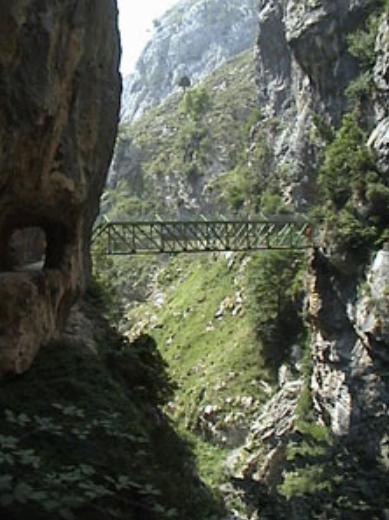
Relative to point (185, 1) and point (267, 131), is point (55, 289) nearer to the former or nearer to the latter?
point (267, 131)

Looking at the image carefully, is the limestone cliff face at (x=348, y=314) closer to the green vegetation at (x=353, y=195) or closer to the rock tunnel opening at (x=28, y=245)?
the green vegetation at (x=353, y=195)

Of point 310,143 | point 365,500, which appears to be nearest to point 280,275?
point 310,143

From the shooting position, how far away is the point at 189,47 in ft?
376

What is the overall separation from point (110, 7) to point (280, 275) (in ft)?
78.5

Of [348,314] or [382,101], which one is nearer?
[348,314]

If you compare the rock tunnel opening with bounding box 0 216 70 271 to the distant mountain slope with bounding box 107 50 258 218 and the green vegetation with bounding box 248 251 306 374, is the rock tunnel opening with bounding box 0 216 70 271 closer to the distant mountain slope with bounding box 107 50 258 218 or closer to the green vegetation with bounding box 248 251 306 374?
the green vegetation with bounding box 248 251 306 374

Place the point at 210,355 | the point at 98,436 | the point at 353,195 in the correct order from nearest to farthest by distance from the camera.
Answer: the point at 98,436 < the point at 353,195 < the point at 210,355

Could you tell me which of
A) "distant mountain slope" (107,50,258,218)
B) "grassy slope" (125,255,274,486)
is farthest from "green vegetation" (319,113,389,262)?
"distant mountain slope" (107,50,258,218)

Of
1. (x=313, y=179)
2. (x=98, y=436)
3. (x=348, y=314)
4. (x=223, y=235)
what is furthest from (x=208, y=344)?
(x=98, y=436)

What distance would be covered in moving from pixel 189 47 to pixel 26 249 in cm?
10663

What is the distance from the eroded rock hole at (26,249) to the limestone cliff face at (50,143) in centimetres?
11

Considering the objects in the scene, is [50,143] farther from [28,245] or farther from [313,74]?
[313,74]

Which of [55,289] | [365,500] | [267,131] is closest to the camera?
[365,500]

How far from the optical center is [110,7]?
452 inches
